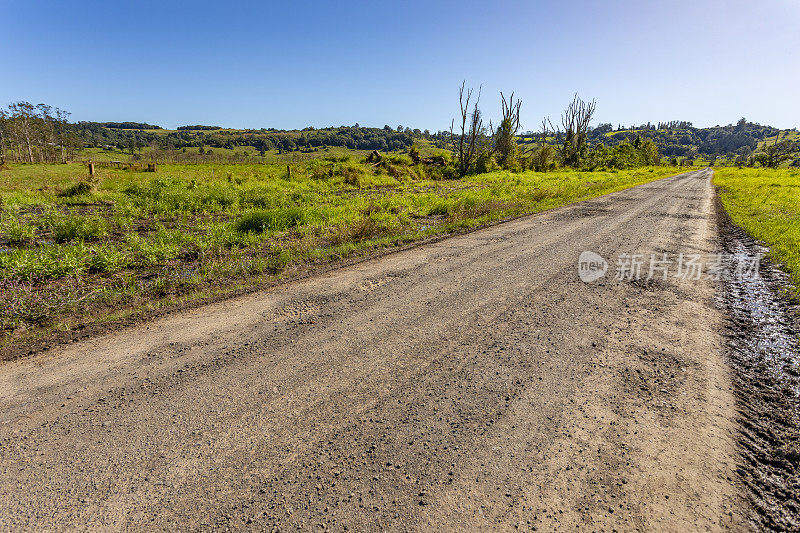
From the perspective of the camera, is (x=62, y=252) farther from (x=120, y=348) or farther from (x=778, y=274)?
(x=778, y=274)

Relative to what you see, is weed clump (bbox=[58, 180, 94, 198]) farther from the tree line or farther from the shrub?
the tree line

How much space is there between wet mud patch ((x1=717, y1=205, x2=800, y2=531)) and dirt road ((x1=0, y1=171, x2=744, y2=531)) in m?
0.13

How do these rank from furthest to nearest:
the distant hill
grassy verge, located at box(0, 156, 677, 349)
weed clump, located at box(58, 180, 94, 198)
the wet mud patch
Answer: the distant hill → weed clump, located at box(58, 180, 94, 198) → grassy verge, located at box(0, 156, 677, 349) → the wet mud patch

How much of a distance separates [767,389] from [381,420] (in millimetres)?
3897

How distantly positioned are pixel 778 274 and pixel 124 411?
10923 millimetres

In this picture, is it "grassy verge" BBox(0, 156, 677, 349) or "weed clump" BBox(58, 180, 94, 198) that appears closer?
"grassy verge" BBox(0, 156, 677, 349)

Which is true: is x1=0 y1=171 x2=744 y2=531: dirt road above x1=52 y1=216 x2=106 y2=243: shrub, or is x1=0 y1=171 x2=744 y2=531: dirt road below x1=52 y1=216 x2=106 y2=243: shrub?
below

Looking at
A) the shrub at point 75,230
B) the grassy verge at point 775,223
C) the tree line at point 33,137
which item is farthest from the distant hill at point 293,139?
the shrub at point 75,230

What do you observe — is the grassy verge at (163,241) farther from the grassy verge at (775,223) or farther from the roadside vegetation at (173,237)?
the grassy verge at (775,223)

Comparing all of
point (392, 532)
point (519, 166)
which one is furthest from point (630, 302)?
point (519, 166)

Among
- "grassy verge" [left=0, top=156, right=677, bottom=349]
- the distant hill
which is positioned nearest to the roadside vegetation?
"grassy verge" [left=0, top=156, right=677, bottom=349]

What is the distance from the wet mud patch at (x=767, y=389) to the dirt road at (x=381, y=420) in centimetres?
13

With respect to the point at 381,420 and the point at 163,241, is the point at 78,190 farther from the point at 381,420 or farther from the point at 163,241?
the point at 381,420

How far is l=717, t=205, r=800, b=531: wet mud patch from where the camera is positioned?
230cm
